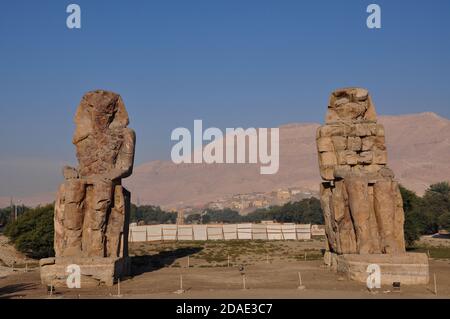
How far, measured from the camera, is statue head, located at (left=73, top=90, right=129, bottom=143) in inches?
683

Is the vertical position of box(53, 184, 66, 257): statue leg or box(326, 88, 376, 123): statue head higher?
box(326, 88, 376, 123): statue head

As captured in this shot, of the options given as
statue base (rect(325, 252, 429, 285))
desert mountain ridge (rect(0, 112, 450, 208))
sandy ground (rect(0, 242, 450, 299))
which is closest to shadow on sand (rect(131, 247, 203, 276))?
sandy ground (rect(0, 242, 450, 299))

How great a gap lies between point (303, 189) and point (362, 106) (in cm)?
12334

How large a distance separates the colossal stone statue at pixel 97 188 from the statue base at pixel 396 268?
645 cm

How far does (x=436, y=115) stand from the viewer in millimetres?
199125

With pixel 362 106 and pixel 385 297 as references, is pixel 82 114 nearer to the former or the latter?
pixel 362 106

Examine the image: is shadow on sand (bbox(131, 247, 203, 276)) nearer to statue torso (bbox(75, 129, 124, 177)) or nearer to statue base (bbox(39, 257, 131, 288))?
statue base (bbox(39, 257, 131, 288))

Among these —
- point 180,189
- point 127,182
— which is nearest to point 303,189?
point 180,189

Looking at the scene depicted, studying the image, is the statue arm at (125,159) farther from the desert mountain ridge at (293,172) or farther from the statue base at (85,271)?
the desert mountain ridge at (293,172)

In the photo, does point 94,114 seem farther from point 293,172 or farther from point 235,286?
point 293,172

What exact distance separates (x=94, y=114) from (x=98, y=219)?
3256 mm

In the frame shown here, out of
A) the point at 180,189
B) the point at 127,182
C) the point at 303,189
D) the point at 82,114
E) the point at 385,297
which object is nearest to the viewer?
the point at 385,297

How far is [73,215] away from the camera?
1599 centimetres

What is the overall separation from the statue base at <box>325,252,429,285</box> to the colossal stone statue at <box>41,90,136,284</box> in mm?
6450
